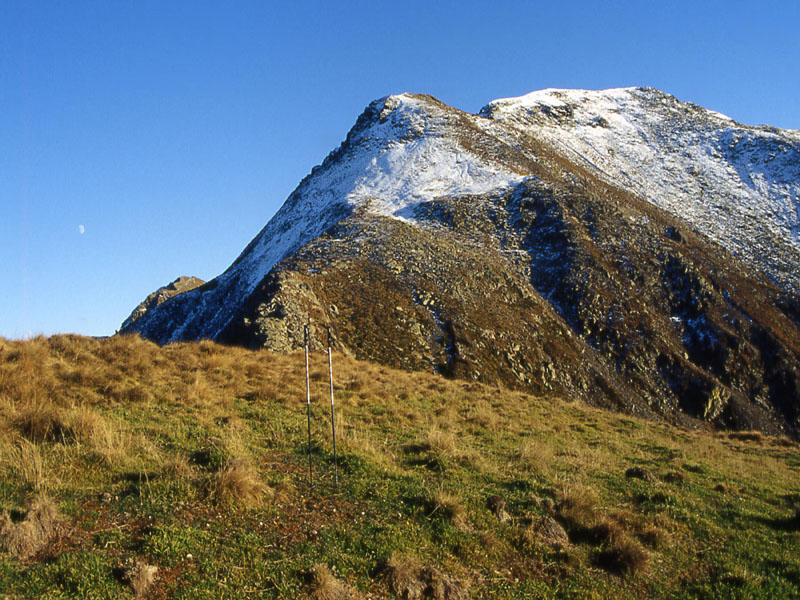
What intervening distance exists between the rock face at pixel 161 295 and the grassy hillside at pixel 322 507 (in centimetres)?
7408

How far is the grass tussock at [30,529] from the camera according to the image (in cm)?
582

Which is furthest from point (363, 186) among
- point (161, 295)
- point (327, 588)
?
point (327, 588)

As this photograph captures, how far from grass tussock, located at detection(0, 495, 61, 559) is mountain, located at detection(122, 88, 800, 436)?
22.1 m

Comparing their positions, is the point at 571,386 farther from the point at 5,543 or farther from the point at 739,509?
the point at 5,543

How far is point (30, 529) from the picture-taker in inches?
238

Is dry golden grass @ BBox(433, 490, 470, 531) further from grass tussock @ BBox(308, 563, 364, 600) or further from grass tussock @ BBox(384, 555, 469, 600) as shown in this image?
grass tussock @ BBox(308, 563, 364, 600)

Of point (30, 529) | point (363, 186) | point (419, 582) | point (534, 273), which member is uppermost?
point (363, 186)

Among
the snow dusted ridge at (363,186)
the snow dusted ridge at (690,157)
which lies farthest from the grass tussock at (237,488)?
the snow dusted ridge at (690,157)

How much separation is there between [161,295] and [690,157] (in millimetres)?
104743

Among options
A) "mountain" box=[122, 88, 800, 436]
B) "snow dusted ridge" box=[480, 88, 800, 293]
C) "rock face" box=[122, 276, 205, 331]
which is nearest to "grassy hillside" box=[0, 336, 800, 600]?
"mountain" box=[122, 88, 800, 436]

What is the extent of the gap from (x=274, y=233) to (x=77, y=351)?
59.7 meters

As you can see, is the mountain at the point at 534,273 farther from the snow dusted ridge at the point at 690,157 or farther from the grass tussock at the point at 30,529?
the grass tussock at the point at 30,529

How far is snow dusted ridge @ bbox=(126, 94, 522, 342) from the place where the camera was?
2391 inches

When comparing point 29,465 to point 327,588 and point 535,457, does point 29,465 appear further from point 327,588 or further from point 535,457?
point 535,457
